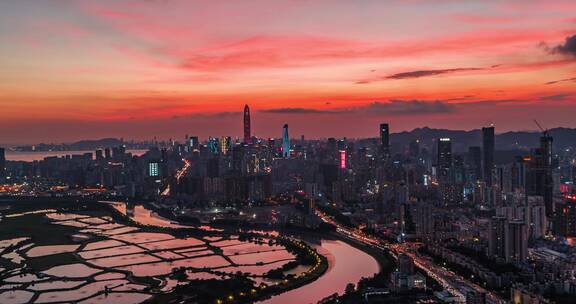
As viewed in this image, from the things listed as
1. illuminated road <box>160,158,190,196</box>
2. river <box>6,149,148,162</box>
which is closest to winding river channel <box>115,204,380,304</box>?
illuminated road <box>160,158,190,196</box>

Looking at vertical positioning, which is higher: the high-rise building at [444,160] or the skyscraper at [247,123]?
the skyscraper at [247,123]

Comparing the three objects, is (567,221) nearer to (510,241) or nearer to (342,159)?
(510,241)

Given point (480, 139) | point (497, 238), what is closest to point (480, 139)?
point (480, 139)

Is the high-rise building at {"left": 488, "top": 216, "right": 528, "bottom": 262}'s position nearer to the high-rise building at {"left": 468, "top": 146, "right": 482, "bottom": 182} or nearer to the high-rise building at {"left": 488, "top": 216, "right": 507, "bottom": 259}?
the high-rise building at {"left": 488, "top": 216, "right": 507, "bottom": 259}

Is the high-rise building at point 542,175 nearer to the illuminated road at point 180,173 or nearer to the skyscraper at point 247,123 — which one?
the illuminated road at point 180,173

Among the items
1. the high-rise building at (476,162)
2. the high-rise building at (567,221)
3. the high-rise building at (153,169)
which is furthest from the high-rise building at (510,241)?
the high-rise building at (153,169)

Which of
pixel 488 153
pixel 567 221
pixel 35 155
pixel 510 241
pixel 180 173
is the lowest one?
pixel 567 221

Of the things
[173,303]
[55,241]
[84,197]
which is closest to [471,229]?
[173,303]
